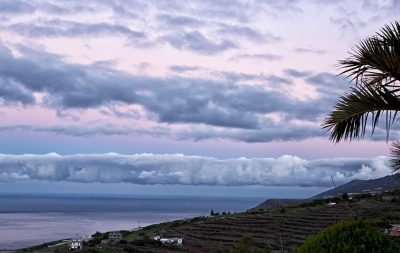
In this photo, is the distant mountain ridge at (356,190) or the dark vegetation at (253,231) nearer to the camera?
the dark vegetation at (253,231)

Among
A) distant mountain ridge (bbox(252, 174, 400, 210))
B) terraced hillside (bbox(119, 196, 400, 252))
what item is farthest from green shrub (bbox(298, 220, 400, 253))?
distant mountain ridge (bbox(252, 174, 400, 210))

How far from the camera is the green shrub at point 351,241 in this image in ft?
15.7

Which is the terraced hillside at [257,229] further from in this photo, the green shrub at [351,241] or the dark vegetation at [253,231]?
the green shrub at [351,241]

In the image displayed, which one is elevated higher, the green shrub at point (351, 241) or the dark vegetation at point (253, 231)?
the green shrub at point (351, 241)

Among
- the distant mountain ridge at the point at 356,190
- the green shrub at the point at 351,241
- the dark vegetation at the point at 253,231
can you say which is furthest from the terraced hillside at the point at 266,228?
the green shrub at the point at 351,241

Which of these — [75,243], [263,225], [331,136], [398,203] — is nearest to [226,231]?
[263,225]

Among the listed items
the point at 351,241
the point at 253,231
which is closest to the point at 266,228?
the point at 253,231

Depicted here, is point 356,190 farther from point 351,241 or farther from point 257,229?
point 351,241

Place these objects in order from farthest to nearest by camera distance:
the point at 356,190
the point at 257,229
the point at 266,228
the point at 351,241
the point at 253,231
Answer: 1. the point at 356,190
2. the point at 266,228
3. the point at 257,229
4. the point at 253,231
5. the point at 351,241

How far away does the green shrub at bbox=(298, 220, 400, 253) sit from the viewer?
188 inches

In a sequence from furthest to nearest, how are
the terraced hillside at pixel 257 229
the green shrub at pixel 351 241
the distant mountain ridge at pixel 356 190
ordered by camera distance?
1. the distant mountain ridge at pixel 356 190
2. the terraced hillside at pixel 257 229
3. the green shrub at pixel 351 241

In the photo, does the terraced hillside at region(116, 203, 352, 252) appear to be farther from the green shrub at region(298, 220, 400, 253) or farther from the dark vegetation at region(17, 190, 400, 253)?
the green shrub at region(298, 220, 400, 253)

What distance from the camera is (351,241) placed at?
4816 millimetres

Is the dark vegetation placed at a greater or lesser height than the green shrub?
lesser
